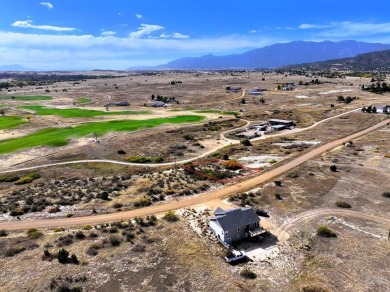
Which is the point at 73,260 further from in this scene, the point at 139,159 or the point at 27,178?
the point at 139,159

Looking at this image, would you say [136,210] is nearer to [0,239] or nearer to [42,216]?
[42,216]

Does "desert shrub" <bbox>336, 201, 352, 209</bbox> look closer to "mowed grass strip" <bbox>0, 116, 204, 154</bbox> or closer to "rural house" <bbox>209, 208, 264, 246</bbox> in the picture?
"rural house" <bbox>209, 208, 264, 246</bbox>

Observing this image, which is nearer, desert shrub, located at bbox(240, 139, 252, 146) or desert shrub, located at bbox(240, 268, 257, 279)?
desert shrub, located at bbox(240, 268, 257, 279)

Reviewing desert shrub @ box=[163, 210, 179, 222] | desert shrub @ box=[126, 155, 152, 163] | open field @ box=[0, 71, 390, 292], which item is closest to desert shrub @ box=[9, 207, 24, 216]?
open field @ box=[0, 71, 390, 292]

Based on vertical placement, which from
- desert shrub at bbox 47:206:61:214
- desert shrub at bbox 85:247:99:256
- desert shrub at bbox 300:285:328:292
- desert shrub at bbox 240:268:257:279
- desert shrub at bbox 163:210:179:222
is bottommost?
desert shrub at bbox 300:285:328:292

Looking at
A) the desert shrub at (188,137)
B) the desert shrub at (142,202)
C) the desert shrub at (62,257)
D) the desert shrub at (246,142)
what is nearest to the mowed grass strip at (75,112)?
the desert shrub at (188,137)

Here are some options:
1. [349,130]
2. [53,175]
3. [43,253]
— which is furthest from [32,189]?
[349,130]

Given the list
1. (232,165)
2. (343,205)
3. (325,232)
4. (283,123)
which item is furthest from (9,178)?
(283,123)
